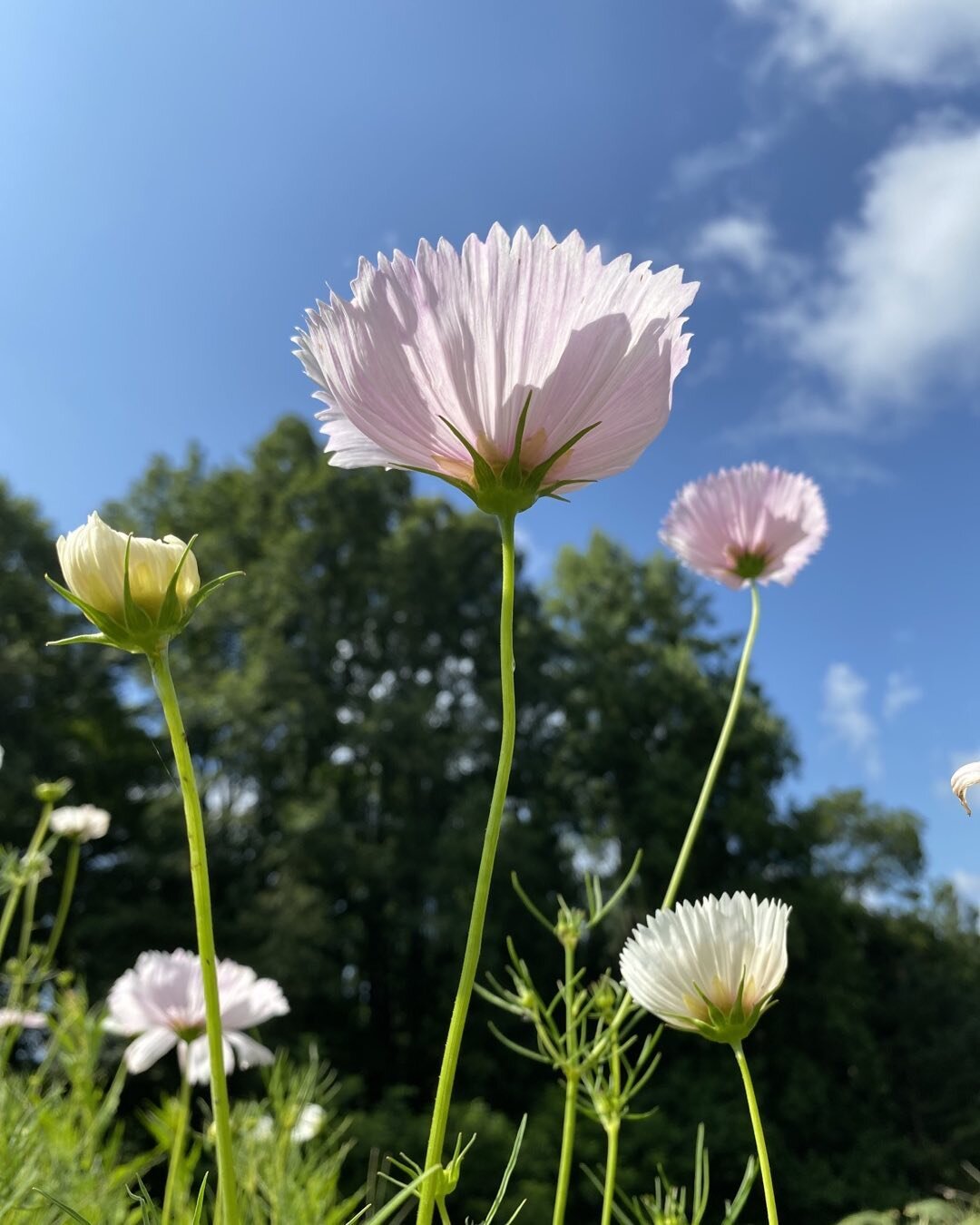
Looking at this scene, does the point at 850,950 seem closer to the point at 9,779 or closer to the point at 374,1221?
the point at 9,779

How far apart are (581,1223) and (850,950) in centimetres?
321

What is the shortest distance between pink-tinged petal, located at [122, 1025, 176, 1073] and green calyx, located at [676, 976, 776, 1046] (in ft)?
1.64

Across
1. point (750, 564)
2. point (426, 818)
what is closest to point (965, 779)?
point (750, 564)

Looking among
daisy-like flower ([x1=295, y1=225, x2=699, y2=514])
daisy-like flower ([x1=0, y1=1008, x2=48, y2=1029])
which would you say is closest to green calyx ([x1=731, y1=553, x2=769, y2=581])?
daisy-like flower ([x1=295, y1=225, x2=699, y2=514])

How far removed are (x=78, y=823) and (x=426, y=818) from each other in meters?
6.09

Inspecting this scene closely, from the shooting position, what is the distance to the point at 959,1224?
0.82 metres

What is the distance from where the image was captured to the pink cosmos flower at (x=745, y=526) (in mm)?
595

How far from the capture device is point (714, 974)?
0.99 feet

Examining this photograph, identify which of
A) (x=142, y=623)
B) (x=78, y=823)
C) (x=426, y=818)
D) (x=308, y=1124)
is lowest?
(x=308, y=1124)

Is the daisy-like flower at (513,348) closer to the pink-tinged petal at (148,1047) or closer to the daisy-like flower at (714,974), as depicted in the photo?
the daisy-like flower at (714,974)

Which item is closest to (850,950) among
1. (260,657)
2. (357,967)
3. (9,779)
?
(357,967)

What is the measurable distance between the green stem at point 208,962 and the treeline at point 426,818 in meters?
5.19

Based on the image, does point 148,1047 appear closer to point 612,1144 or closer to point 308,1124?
point 308,1124

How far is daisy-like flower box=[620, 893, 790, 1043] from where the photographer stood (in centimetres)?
30
